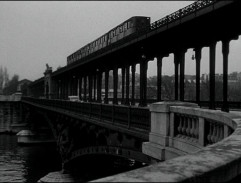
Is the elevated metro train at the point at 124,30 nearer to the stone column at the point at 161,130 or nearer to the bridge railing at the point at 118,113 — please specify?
the bridge railing at the point at 118,113

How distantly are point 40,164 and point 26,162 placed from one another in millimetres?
2283

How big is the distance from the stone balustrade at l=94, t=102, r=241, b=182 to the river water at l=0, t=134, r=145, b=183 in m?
17.5

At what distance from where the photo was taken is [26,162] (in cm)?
4803

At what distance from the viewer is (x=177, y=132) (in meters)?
9.91

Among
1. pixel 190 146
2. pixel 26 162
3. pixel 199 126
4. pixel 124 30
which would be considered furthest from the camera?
pixel 26 162

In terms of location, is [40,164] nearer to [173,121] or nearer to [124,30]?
[124,30]

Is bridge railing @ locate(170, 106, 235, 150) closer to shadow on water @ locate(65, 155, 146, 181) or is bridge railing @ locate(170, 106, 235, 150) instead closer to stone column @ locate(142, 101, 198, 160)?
stone column @ locate(142, 101, 198, 160)

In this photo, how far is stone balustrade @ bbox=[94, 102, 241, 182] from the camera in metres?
2.96

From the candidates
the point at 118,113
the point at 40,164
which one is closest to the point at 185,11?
the point at 118,113

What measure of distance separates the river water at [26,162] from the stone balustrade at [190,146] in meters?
30.4

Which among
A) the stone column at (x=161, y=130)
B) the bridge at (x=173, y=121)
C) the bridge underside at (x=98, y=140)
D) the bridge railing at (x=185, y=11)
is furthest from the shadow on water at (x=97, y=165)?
the stone column at (x=161, y=130)

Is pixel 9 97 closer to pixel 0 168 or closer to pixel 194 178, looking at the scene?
pixel 0 168

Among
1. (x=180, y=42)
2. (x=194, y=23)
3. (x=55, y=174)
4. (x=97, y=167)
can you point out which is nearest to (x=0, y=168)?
(x=55, y=174)

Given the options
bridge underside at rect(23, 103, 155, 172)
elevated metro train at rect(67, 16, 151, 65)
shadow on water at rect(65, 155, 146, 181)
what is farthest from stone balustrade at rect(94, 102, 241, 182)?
shadow on water at rect(65, 155, 146, 181)
